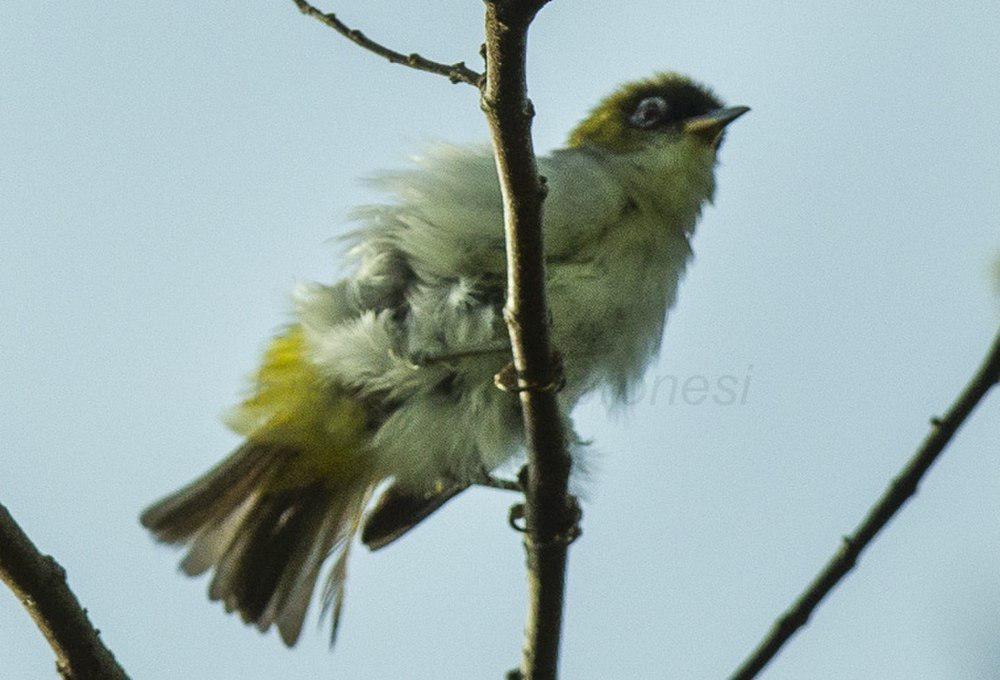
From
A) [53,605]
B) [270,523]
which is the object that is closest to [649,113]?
[270,523]

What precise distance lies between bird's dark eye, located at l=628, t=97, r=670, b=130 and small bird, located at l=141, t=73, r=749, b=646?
10cm

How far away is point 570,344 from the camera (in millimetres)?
4590

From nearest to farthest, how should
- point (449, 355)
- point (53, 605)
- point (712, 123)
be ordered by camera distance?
point (53, 605), point (449, 355), point (712, 123)

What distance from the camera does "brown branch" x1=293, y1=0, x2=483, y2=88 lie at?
301 centimetres

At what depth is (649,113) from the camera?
5.66 meters

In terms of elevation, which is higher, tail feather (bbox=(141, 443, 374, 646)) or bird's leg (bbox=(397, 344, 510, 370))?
bird's leg (bbox=(397, 344, 510, 370))

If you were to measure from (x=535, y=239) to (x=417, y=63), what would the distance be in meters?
0.49

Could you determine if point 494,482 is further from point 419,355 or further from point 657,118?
point 657,118

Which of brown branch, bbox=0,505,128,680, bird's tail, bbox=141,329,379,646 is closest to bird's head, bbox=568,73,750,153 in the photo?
bird's tail, bbox=141,329,379,646

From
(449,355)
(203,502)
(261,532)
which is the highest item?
(449,355)

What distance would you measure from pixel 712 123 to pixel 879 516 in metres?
3.43

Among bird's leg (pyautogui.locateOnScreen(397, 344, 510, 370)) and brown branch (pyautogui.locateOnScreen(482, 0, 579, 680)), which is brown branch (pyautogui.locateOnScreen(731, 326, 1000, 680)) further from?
bird's leg (pyautogui.locateOnScreen(397, 344, 510, 370))

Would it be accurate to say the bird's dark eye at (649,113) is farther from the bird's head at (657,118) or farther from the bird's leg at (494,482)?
the bird's leg at (494,482)

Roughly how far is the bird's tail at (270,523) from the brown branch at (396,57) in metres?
1.93
